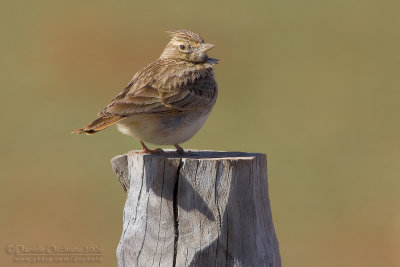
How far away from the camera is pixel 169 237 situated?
6121mm

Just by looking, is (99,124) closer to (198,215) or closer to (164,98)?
(164,98)

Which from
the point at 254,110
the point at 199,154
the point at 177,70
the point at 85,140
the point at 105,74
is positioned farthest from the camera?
the point at 105,74

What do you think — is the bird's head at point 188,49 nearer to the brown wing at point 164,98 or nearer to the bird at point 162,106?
the bird at point 162,106

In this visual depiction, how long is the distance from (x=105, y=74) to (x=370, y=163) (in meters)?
11.0

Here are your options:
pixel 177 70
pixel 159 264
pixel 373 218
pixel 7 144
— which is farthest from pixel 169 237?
pixel 7 144

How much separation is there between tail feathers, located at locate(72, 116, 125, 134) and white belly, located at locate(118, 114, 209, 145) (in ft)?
0.71

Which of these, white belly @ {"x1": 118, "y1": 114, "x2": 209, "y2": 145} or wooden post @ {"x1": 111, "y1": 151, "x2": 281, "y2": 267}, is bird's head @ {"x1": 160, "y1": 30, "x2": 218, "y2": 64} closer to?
white belly @ {"x1": 118, "y1": 114, "x2": 209, "y2": 145}

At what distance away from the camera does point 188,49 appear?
850 centimetres

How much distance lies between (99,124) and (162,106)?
0.67 metres

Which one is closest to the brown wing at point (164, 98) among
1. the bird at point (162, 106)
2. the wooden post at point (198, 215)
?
the bird at point (162, 106)

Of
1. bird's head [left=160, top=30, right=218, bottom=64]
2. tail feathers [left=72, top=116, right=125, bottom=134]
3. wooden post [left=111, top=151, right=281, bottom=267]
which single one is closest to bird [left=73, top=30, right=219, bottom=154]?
tail feathers [left=72, top=116, right=125, bottom=134]

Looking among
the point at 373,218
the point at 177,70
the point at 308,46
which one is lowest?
the point at 373,218

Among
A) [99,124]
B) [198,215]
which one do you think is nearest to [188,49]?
[99,124]

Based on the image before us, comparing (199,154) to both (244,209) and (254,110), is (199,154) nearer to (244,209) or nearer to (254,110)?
(244,209)
